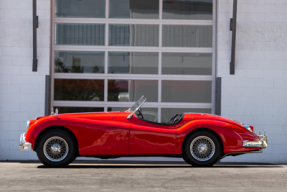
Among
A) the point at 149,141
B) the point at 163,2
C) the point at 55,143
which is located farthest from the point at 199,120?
the point at 163,2

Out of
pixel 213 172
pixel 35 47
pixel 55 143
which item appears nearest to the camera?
pixel 213 172

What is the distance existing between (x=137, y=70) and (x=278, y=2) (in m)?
4.03

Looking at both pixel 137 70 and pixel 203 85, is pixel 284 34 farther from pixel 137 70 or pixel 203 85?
pixel 137 70

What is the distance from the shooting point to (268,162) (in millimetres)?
12773

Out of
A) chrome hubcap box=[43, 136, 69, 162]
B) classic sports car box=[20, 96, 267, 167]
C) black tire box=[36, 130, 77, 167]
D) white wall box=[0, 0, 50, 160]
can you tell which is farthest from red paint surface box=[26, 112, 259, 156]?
white wall box=[0, 0, 50, 160]

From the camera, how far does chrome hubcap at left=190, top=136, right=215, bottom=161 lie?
26.2ft

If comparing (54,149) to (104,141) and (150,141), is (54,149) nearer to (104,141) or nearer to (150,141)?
(104,141)

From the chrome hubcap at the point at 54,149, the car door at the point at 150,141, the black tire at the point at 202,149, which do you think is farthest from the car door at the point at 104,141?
the black tire at the point at 202,149

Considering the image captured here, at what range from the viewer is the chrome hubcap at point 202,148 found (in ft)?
26.2

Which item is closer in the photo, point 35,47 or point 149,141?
point 149,141

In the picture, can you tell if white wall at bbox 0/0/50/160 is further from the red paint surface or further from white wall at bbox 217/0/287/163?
the red paint surface

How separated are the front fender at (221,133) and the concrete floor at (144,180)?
60cm

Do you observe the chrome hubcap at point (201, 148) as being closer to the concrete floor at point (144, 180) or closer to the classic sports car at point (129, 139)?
the classic sports car at point (129, 139)

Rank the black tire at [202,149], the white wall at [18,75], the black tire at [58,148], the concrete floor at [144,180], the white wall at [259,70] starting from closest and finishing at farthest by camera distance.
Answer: the concrete floor at [144,180], the black tire at [58,148], the black tire at [202,149], the white wall at [18,75], the white wall at [259,70]
